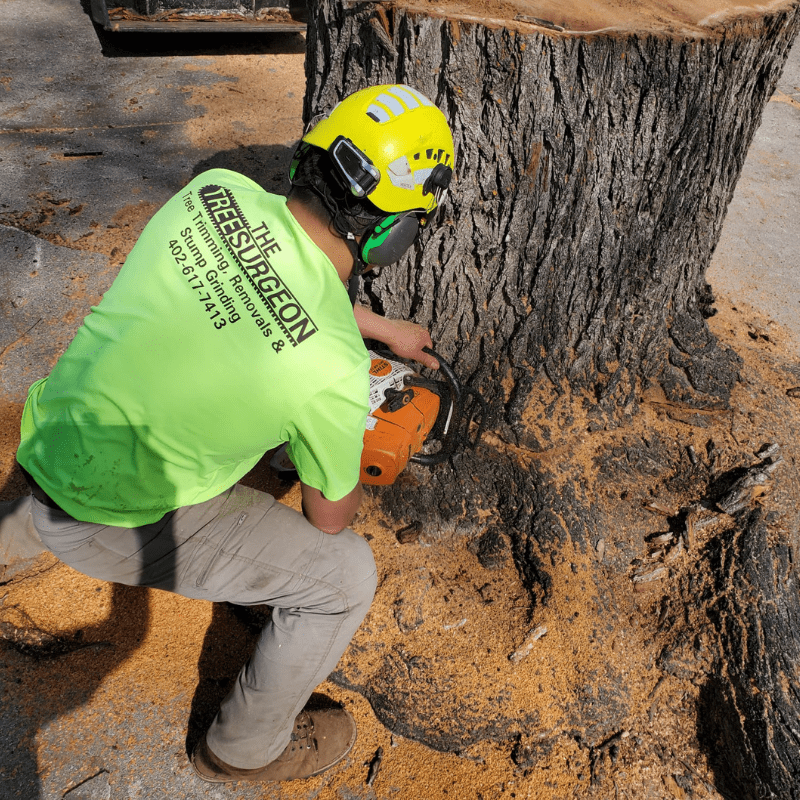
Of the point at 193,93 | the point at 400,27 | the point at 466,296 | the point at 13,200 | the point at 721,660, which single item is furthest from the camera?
the point at 193,93

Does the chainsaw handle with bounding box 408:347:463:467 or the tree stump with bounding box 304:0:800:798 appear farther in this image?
the chainsaw handle with bounding box 408:347:463:467

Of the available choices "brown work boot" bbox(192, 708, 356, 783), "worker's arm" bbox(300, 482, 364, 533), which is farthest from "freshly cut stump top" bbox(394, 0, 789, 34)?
"brown work boot" bbox(192, 708, 356, 783)

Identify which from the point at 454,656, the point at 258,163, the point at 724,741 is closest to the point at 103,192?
the point at 258,163

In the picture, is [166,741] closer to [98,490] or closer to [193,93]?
[98,490]

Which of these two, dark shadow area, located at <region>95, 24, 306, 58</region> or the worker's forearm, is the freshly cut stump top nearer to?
the worker's forearm

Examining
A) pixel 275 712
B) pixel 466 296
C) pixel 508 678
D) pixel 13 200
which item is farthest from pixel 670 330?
pixel 13 200

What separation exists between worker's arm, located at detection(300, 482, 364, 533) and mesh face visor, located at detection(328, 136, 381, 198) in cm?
79

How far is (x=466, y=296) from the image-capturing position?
8.50ft

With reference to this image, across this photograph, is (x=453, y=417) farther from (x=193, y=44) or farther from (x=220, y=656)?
(x=193, y=44)

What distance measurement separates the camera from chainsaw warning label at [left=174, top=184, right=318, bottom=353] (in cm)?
152

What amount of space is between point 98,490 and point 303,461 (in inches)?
20.7

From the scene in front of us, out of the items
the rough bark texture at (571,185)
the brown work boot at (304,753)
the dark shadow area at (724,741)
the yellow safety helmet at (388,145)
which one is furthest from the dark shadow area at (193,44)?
the dark shadow area at (724,741)

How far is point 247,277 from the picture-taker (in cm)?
155

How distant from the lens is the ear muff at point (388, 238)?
184 cm
